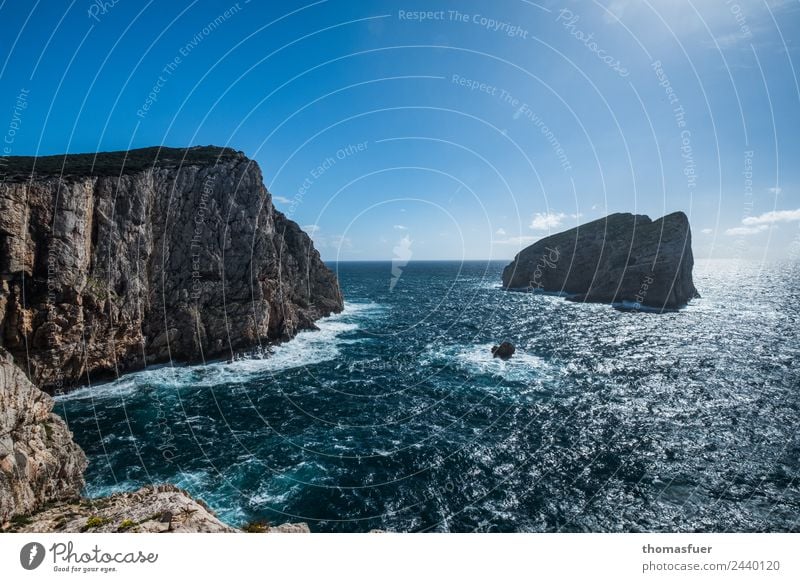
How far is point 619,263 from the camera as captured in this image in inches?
3846

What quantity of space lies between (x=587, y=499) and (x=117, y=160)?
64188 millimetres

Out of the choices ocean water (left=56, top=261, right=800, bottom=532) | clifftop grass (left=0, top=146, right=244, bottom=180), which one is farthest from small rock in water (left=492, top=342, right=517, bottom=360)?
→ clifftop grass (left=0, top=146, right=244, bottom=180)

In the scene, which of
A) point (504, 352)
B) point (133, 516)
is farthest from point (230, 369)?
point (504, 352)

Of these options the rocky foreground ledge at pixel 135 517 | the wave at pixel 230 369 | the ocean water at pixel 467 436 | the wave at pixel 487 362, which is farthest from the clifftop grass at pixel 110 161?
the wave at pixel 487 362

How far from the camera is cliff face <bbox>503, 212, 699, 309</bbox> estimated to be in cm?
8656

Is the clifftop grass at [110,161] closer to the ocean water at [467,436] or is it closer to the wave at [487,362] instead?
the ocean water at [467,436]

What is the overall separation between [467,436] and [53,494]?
78.3 ft

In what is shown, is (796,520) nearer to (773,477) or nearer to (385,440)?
(773,477)

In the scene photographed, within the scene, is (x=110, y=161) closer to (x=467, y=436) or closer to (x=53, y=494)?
(x=53, y=494)

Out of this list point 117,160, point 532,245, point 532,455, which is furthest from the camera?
point 532,245

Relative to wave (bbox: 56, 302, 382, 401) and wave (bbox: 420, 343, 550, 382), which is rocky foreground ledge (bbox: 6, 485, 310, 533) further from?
wave (bbox: 420, 343, 550, 382)
